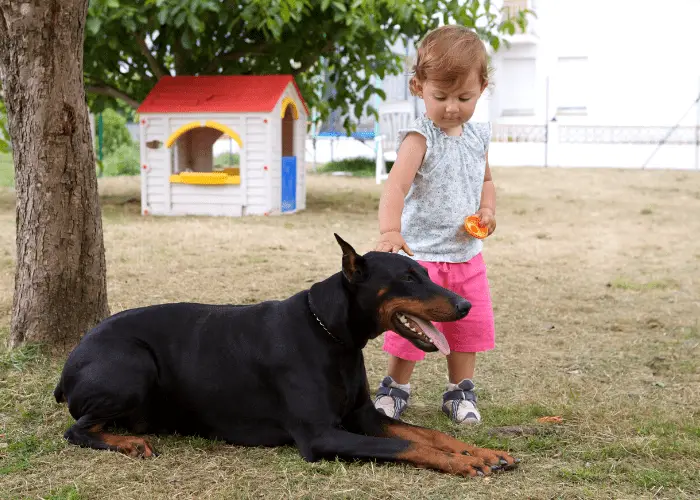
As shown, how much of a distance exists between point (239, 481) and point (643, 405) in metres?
1.78

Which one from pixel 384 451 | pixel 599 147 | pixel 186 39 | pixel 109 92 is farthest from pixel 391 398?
pixel 599 147

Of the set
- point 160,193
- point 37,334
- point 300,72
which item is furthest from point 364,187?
point 37,334

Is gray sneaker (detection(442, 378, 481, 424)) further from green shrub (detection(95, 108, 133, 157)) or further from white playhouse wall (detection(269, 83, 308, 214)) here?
green shrub (detection(95, 108, 133, 157))

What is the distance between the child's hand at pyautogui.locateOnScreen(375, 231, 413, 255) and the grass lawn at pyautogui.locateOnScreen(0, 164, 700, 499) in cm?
72

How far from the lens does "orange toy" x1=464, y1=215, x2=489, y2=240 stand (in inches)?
129

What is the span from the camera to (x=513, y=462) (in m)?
2.68

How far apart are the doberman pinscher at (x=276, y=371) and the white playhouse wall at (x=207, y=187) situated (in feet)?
23.3

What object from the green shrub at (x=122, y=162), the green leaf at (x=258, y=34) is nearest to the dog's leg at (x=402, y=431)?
the green leaf at (x=258, y=34)

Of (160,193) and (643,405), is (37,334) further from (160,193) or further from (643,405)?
(160,193)

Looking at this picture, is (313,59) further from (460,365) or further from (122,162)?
(460,365)

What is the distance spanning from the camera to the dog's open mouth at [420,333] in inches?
104

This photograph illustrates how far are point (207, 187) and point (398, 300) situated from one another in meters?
7.97

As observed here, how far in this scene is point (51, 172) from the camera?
382 cm

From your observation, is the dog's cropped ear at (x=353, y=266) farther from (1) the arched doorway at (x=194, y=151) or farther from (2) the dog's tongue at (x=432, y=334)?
(1) the arched doorway at (x=194, y=151)
